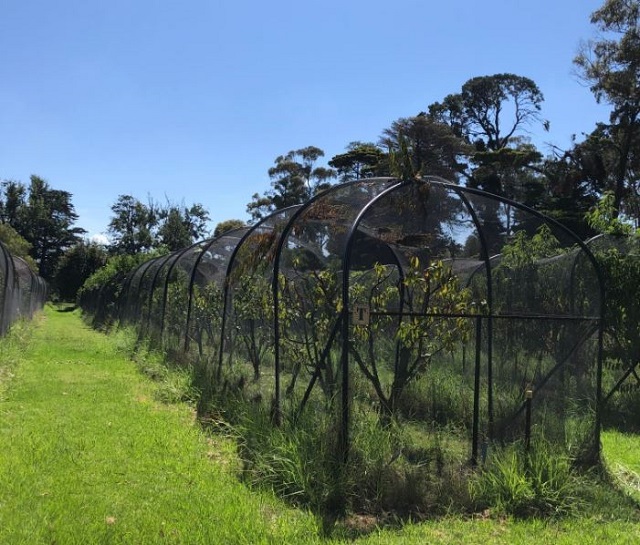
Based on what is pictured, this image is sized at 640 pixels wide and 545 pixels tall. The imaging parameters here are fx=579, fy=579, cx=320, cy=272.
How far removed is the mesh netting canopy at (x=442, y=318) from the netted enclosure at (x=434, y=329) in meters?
0.01

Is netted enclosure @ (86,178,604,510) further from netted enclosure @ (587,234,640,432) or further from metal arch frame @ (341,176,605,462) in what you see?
netted enclosure @ (587,234,640,432)

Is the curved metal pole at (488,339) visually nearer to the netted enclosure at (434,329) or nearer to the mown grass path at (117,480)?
the netted enclosure at (434,329)

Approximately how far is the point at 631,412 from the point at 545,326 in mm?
3157

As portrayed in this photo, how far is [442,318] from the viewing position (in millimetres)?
5742

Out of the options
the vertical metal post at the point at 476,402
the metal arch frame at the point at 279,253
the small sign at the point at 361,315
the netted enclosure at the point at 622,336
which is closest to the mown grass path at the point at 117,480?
the metal arch frame at the point at 279,253

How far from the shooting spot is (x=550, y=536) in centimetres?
418

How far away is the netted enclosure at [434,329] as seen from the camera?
525 cm

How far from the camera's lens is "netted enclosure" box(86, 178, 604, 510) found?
17.2 feet

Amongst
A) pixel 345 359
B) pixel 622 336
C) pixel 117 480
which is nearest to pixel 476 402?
pixel 345 359

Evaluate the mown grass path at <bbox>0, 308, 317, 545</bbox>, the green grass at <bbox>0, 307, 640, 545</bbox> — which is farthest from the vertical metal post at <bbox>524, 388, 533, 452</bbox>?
the mown grass path at <bbox>0, 308, 317, 545</bbox>

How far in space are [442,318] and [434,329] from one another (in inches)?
5.3

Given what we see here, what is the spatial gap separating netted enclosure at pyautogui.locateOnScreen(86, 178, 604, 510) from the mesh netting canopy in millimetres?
14

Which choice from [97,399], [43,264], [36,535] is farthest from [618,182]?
[43,264]

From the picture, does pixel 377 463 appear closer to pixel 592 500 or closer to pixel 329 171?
pixel 592 500
